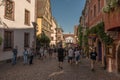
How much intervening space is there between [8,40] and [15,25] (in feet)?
6.49

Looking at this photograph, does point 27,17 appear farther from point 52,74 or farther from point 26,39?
point 52,74

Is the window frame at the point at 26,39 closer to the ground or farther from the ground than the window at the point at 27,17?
closer to the ground

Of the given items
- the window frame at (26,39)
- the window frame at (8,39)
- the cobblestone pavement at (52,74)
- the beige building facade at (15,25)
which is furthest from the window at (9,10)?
the cobblestone pavement at (52,74)

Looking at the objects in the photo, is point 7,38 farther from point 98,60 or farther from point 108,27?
point 108,27

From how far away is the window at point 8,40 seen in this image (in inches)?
817

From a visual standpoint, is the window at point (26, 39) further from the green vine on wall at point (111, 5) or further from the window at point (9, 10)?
the green vine on wall at point (111, 5)

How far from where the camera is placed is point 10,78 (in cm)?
1188

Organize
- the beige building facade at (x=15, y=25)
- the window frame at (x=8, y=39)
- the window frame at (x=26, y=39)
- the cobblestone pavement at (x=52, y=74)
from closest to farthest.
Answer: the cobblestone pavement at (x=52, y=74) → the beige building facade at (x=15, y=25) → the window frame at (x=8, y=39) → the window frame at (x=26, y=39)

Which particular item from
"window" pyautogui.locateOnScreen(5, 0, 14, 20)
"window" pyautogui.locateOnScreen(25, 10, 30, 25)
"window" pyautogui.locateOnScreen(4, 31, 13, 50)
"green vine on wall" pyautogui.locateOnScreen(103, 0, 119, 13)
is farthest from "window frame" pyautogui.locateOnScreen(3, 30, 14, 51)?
"green vine on wall" pyautogui.locateOnScreen(103, 0, 119, 13)

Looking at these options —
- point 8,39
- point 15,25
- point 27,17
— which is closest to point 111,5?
point 8,39

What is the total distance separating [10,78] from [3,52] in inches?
339

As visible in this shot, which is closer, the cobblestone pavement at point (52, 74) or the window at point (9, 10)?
the cobblestone pavement at point (52, 74)

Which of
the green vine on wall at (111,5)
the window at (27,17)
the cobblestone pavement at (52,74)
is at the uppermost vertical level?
the window at (27,17)

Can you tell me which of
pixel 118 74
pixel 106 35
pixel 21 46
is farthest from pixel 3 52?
pixel 118 74
